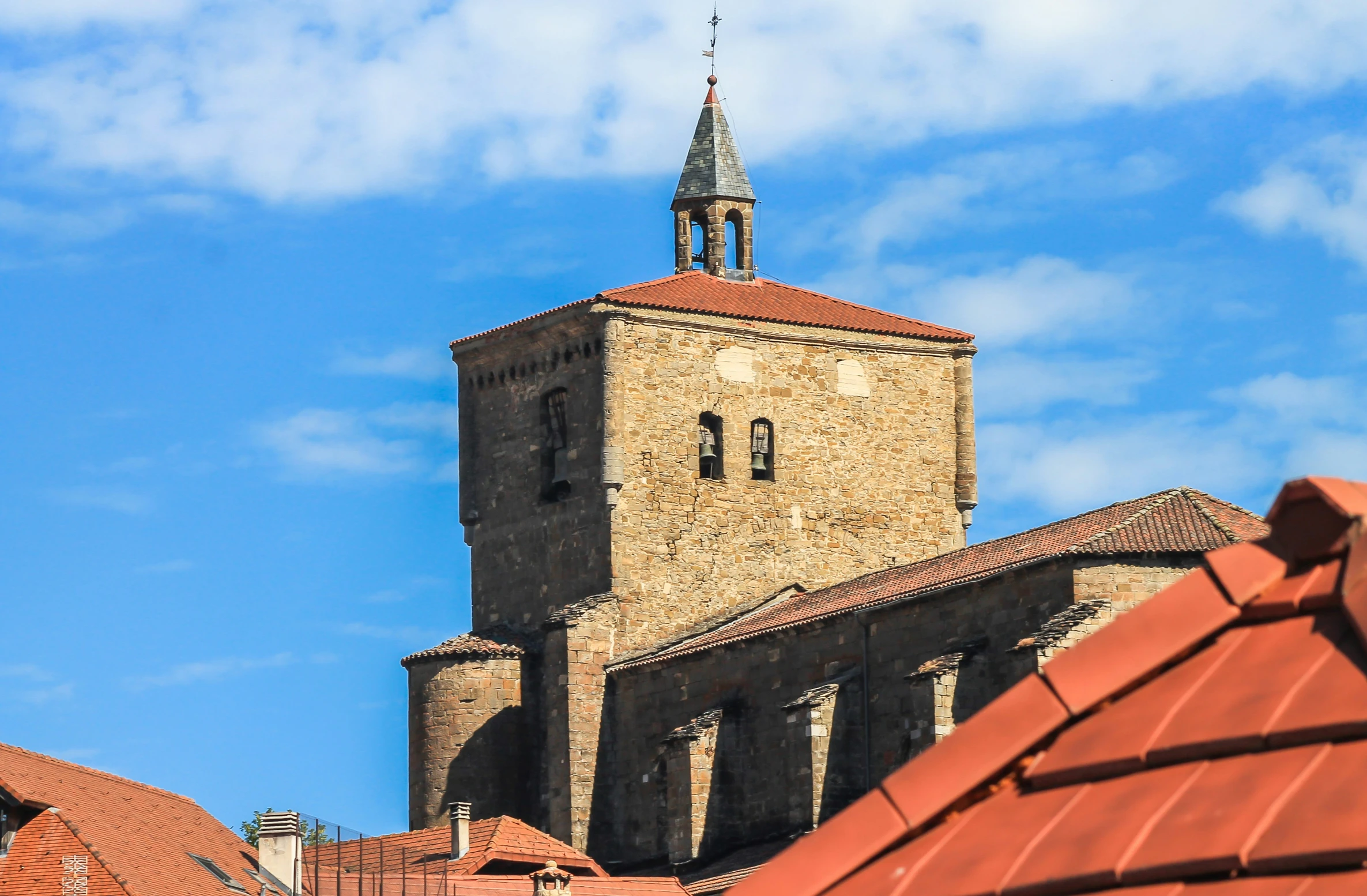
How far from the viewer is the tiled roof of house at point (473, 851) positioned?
39375mm

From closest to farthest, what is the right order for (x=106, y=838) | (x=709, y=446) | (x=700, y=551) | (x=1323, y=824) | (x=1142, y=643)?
(x=1323, y=824), (x=1142, y=643), (x=106, y=838), (x=700, y=551), (x=709, y=446)

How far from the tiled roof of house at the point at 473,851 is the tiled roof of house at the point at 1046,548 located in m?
4.70

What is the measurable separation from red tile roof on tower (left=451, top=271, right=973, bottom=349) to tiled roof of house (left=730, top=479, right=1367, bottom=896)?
4044 cm

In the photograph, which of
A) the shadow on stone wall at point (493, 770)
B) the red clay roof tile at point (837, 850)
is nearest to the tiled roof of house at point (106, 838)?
the shadow on stone wall at point (493, 770)

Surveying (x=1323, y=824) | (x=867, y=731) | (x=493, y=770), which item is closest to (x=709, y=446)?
(x=493, y=770)

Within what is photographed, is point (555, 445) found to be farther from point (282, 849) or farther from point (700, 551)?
point (282, 849)

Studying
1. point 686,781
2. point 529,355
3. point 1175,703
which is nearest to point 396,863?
point 686,781

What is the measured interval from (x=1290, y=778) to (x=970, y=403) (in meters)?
44.7

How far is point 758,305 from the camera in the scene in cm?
4975

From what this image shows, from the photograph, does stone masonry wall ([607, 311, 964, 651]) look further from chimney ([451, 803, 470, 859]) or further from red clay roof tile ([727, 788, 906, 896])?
red clay roof tile ([727, 788, 906, 896])

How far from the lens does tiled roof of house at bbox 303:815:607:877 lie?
39.4 metres

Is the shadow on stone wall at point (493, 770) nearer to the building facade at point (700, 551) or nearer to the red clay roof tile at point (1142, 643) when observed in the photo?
the building facade at point (700, 551)

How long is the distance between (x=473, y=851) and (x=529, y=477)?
1057cm

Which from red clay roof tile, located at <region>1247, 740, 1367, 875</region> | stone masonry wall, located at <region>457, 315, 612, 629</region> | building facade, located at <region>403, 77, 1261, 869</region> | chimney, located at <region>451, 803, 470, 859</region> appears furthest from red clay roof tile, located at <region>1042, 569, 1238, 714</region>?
stone masonry wall, located at <region>457, 315, 612, 629</region>
